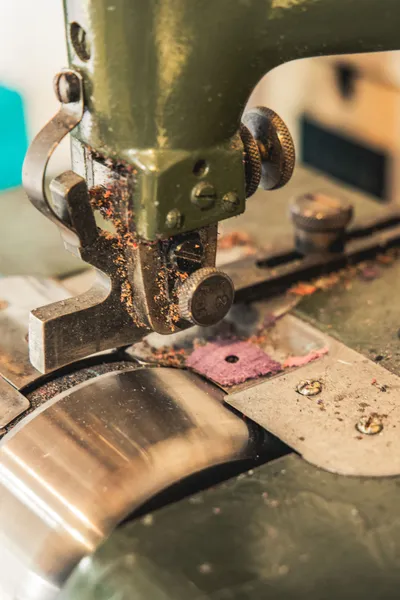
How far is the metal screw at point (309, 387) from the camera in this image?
1.04 m

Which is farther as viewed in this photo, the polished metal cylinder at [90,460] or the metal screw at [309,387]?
the metal screw at [309,387]

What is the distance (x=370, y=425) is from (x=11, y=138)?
6.55 feet

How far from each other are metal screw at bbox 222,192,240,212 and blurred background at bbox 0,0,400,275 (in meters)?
1.52

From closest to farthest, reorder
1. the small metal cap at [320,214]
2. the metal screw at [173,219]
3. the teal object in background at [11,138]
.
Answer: the metal screw at [173,219] < the small metal cap at [320,214] < the teal object in background at [11,138]

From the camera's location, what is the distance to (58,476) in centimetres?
90

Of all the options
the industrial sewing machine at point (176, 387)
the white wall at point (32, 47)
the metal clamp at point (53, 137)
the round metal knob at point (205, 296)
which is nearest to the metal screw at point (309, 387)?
the industrial sewing machine at point (176, 387)

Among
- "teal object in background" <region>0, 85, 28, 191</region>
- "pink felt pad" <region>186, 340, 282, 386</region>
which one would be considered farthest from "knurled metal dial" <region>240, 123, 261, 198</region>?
"teal object in background" <region>0, 85, 28, 191</region>

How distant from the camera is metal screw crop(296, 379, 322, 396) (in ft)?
3.40

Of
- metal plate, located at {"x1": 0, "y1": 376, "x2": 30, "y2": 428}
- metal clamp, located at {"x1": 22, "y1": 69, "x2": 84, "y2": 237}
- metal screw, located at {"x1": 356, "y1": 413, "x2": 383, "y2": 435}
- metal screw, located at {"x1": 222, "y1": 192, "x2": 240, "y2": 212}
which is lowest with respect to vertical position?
metal plate, located at {"x1": 0, "y1": 376, "x2": 30, "y2": 428}

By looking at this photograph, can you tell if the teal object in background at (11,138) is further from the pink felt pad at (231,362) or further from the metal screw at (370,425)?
the metal screw at (370,425)

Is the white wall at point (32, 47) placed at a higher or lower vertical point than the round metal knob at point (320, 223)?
lower

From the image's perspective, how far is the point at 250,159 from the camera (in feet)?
3.28

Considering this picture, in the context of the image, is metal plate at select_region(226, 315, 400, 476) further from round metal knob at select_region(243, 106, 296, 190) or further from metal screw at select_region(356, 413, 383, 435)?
round metal knob at select_region(243, 106, 296, 190)

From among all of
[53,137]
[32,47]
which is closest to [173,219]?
[53,137]
